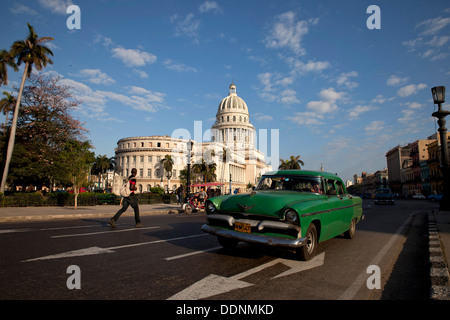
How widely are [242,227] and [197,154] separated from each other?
94672 millimetres

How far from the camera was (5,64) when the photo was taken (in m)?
27.2

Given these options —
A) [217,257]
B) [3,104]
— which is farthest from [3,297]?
[3,104]

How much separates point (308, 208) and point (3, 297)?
13.7 feet

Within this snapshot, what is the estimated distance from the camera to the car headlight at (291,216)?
4465mm

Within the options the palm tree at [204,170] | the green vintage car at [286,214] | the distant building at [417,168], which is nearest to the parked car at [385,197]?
the green vintage car at [286,214]

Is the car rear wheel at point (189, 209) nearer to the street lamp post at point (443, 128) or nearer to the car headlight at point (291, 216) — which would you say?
the street lamp post at point (443, 128)

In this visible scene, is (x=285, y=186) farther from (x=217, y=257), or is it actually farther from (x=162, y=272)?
(x=162, y=272)

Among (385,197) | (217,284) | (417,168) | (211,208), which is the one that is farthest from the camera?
(417,168)

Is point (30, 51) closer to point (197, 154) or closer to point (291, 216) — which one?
point (291, 216)

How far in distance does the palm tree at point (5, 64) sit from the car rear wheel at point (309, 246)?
107 feet

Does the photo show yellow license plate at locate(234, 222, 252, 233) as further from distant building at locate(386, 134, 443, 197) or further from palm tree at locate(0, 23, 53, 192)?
distant building at locate(386, 134, 443, 197)

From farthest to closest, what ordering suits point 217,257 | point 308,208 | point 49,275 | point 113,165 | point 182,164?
point 113,165 < point 182,164 < point 217,257 < point 308,208 < point 49,275

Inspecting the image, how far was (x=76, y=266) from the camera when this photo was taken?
14.4ft

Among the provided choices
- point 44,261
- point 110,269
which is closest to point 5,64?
point 44,261
